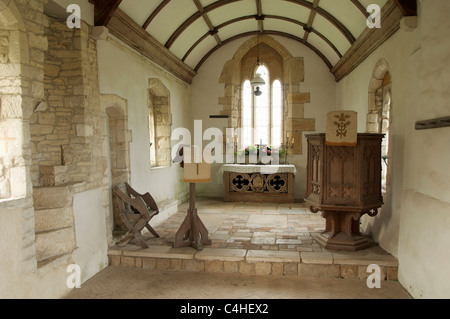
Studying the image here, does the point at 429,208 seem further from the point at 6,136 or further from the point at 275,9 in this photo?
the point at 275,9

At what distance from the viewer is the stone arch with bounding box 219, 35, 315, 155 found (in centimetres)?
771

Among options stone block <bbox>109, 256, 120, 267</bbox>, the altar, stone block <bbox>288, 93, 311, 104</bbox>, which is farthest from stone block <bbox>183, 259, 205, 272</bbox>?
stone block <bbox>288, 93, 311, 104</bbox>

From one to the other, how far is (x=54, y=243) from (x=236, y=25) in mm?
5827

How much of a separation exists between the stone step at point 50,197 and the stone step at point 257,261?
1.08 metres

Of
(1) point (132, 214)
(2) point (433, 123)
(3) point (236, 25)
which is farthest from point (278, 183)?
(2) point (433, 123)

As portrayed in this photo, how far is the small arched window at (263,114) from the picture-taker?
8109mm

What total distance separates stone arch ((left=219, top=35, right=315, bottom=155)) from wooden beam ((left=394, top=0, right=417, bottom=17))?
4395mm

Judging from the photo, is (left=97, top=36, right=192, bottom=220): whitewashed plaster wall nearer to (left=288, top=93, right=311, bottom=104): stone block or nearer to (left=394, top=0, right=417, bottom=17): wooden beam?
(left=288, top=93, right=311, bottom=104): stone block

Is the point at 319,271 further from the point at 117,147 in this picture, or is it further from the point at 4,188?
the point at 4,188

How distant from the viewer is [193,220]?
4258 mm

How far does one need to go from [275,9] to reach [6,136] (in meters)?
5.39

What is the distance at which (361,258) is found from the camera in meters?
3.74
